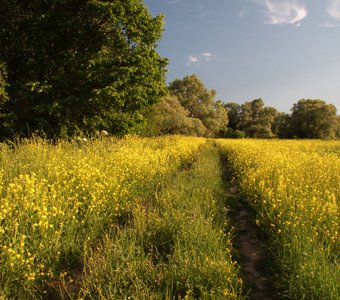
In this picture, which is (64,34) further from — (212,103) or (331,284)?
(212,103)

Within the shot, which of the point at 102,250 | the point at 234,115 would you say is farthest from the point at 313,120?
the point at 102,250

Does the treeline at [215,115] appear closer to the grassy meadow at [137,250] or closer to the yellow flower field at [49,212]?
the yellow flower field at [49,212]

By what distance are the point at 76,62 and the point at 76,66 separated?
0.19 m

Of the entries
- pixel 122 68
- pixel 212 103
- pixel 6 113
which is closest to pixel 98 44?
pixel 122 68

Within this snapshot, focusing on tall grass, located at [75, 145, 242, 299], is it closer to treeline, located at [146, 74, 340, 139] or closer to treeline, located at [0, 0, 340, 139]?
treeline, located at [0, 0, 340, 139]

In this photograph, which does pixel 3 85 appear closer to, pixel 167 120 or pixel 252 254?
pixel 252 254

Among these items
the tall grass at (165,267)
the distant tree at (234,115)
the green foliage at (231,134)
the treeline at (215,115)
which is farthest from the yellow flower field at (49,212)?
the distant tree at (234,115)

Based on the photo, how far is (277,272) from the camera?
440cm

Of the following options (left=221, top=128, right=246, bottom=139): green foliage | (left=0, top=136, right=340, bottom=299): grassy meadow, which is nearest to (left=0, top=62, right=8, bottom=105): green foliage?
(left=0, top=136, right=340, bottom=299): grassy meadow

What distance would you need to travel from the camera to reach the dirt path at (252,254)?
162 inches

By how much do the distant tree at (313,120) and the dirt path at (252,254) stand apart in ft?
167

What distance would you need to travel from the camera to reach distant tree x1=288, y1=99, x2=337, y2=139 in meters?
51.9

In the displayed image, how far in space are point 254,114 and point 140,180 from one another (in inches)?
2901

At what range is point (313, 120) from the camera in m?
53.9
